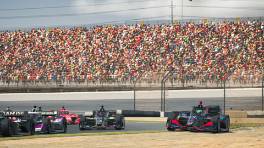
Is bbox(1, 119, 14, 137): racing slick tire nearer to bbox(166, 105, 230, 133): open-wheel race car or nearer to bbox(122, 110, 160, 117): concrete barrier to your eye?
bbox(166, 105, 230, 133): open-wheel race car

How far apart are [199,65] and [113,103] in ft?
37.2

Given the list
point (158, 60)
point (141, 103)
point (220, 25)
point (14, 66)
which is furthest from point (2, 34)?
point (141, 103)

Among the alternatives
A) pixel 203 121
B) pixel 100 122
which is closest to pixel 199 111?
pixel 203 121

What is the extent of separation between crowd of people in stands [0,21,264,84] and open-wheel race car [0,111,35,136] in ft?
109

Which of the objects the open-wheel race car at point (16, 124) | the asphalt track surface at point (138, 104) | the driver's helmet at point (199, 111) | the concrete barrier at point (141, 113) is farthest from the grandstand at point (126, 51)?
the open-wheel race car at point (16, 124)

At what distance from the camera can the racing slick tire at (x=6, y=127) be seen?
25.3 metres

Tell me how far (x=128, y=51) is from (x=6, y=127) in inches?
1823

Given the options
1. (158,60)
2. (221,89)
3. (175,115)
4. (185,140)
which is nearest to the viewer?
(185,140)

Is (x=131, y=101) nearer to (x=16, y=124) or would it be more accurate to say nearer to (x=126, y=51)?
(x=126, y=51)

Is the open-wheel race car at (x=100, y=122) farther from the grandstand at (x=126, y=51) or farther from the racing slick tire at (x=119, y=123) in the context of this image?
the grandstand at (x=126, y=51)

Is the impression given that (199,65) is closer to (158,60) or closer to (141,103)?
(158,60)

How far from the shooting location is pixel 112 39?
74312 mm

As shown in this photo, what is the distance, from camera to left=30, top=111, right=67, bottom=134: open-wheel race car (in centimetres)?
2794

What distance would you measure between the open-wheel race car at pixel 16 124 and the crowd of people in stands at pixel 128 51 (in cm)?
3315
